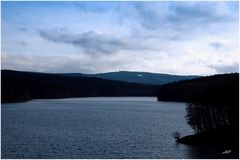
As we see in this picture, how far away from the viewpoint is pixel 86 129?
188ft

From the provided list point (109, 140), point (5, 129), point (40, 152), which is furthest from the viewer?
point (5, 129)

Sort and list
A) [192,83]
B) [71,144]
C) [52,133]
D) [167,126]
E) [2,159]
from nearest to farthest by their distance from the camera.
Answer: [2,159]
[71,144]
[52,133]
[167,126]
[192,83]

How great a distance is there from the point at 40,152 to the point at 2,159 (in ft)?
14.1

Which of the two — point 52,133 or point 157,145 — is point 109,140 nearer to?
point 157,145

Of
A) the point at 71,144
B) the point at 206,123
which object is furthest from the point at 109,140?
the point at 206,123

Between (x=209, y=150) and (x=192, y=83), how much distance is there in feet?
386

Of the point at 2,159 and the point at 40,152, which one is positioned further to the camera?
the point at 40,152

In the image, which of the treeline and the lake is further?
the treeline

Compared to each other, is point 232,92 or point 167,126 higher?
point 232,92

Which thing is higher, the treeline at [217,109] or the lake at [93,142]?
the treeline at [217,109]

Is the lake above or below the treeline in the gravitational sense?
below

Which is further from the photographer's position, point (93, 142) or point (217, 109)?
point (217, 109)

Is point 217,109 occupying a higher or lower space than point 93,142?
higher

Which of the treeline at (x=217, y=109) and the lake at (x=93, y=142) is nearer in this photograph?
the lake at (x=93, y=142)
